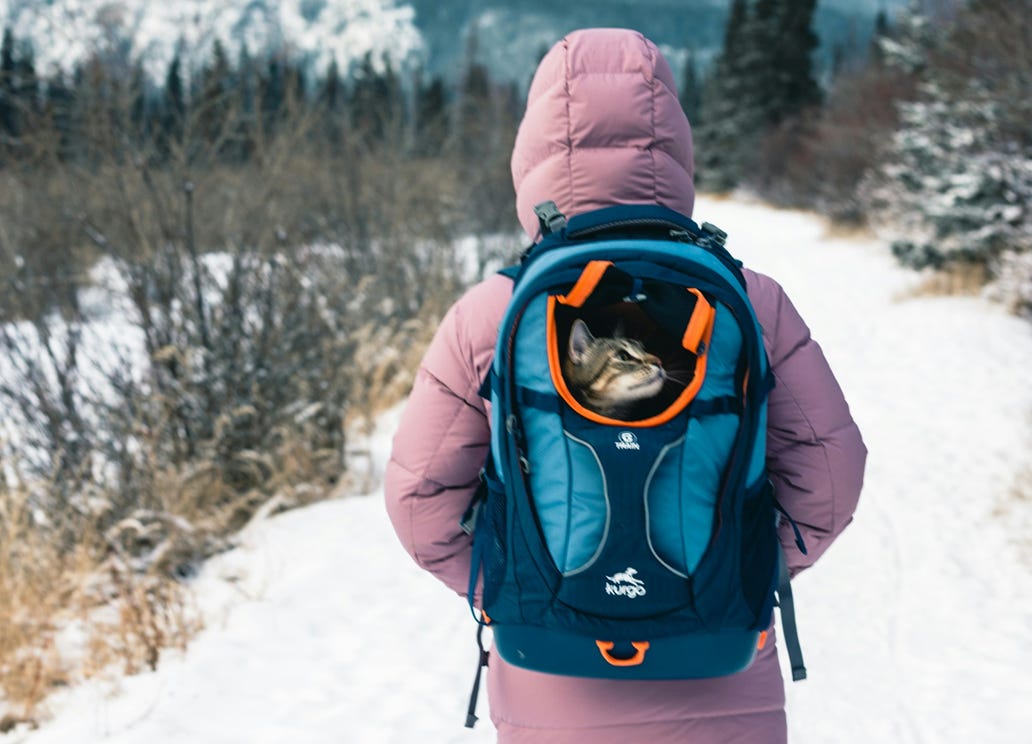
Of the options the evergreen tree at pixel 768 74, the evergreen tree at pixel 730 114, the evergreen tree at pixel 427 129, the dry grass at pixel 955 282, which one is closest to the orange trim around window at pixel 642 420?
the evergreen tree at pixel 427 129

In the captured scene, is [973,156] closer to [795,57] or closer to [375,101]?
[375,101]

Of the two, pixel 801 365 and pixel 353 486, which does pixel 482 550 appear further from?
pixel 353 486

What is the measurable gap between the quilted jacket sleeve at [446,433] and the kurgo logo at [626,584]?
368mm

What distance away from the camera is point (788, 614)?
1.60m

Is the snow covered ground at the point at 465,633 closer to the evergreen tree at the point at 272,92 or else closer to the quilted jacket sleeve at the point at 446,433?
the quilted jacket sleeve at the point at 446,433

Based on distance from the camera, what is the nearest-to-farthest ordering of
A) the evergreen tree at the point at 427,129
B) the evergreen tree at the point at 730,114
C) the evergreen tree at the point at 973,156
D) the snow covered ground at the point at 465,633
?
the snow covered ground at the point at 465,633 < the evergreen tree at the point at 973,156 < the evergreen tree at the point at 427,129 < the evergreen tree at the point at 730,114

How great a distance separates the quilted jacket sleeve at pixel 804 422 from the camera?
1.46 meters

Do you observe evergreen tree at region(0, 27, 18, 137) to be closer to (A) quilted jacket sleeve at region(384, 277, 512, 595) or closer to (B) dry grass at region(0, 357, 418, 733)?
(B) dry grass at region(0, 357, 418, 733)

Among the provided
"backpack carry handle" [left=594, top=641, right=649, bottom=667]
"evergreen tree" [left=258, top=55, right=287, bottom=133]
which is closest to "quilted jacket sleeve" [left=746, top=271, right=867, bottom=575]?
"backpack carry handle" [left=594, top=641, right=649, bottom=667]

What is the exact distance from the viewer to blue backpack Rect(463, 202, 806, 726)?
4.15ft

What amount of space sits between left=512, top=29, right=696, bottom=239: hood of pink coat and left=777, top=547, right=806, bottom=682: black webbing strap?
67 cm

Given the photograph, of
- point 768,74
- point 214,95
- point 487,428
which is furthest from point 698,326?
point 768,74

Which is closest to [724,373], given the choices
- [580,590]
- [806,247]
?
[580,590]

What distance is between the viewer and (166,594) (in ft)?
12.7
